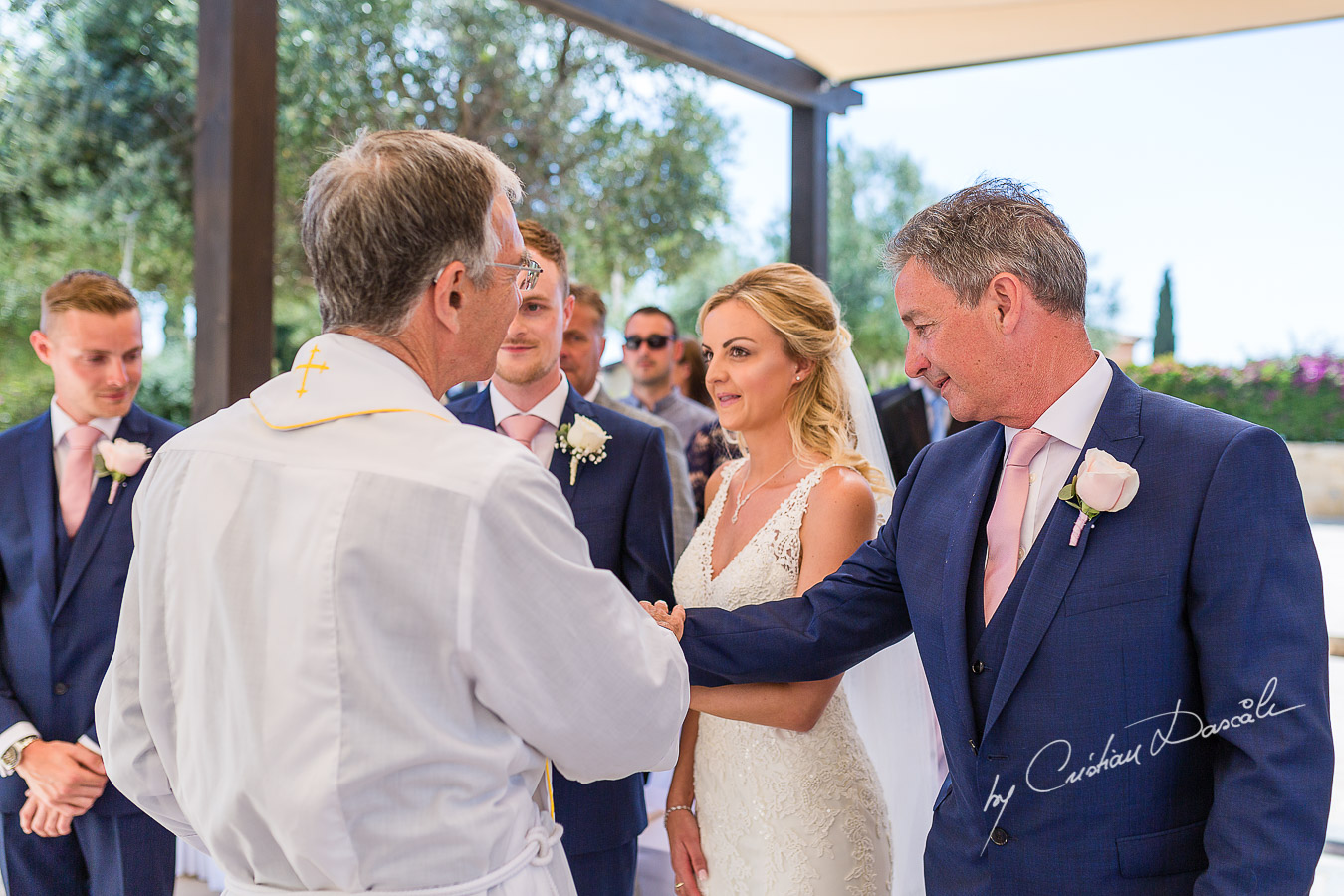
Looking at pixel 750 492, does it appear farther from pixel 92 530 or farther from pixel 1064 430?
pixel 92 530

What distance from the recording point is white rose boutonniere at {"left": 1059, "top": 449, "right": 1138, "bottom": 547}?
158 centimetres

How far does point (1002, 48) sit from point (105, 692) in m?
5.55

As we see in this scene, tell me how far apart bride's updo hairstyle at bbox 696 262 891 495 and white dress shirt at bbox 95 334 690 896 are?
4.40 feet

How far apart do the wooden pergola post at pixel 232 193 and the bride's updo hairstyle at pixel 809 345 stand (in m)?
1.89

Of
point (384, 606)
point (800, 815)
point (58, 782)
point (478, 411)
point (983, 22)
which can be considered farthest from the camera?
point (983, 22)

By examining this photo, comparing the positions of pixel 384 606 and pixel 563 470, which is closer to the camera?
pixel 384 606

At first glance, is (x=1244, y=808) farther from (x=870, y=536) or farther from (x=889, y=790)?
(x=889, y=790)

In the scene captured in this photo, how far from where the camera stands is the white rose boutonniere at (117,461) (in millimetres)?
2699

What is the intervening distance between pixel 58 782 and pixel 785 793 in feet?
5.68

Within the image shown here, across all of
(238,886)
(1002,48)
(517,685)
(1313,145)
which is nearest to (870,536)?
(517,685)

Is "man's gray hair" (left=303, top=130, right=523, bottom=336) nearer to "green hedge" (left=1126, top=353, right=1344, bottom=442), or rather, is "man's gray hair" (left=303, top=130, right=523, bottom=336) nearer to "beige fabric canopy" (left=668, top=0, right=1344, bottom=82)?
"beige fabric canopy" (left=668, top=0, right=1344, bottom=82)

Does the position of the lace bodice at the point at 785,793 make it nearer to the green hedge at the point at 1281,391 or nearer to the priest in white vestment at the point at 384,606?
the priest in white vestment at the point at 384,606

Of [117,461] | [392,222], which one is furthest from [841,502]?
[117,461]

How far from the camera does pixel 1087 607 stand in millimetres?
1625
